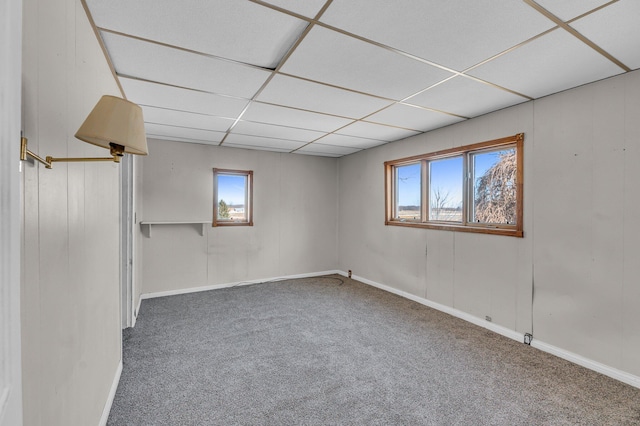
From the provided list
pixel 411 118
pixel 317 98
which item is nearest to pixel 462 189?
pixel 411 118

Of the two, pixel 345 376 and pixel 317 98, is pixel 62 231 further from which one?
pixel 317 98

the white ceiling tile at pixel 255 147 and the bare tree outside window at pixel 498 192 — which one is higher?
the white ceiling tile at pixel 255 147

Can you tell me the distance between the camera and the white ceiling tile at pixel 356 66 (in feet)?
6.45

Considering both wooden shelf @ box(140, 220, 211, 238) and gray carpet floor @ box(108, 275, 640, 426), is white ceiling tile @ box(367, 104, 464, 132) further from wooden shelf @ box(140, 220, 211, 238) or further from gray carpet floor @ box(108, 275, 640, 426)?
wooden shelf @ box(140, 220, 211, 238)

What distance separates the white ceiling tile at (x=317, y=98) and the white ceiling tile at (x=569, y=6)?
145cm

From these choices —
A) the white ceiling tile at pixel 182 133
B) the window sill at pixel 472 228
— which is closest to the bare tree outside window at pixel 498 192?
the window sill at pixel 472 228

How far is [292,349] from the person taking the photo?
9.55ft

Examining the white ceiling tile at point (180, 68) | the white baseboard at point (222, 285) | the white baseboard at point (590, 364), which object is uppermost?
the white ceiling tile at point (180, 68)

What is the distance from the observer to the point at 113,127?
1163 mm

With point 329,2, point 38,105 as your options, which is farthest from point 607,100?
point 38,105

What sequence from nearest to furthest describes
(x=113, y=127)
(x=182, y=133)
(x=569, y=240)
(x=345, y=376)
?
1. (x=113, y=127)
2. (x=345, y=376)
3. (x=569, y=240)
4. (x=182, y=133)

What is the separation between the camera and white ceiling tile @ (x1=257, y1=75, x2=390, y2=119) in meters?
2.60

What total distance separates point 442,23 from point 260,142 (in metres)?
3.41

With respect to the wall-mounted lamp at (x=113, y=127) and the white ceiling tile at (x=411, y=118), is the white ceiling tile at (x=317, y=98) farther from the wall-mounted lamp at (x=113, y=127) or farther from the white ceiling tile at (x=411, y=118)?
the wall-mounted lamp at (x=113, y=127)
